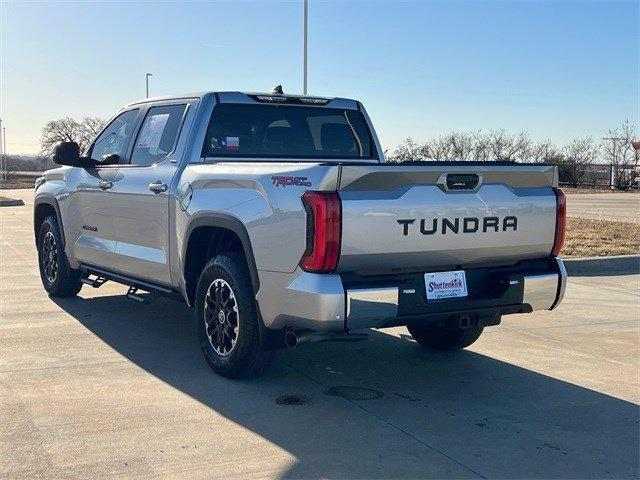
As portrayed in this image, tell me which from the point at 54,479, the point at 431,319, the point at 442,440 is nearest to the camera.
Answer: the point at 54,479

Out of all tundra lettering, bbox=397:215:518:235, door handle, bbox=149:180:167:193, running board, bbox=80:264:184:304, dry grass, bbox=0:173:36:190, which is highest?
door handle, bbox=149:180:167:193

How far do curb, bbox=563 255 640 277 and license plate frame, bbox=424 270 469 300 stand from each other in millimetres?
6309

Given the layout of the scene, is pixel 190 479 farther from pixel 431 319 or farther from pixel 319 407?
pixel 431 319

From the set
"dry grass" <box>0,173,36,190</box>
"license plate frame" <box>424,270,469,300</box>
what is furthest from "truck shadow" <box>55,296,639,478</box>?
"dry grass" <box>0,173,36,190</box>

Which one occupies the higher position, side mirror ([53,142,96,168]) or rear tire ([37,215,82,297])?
side mirror ([53,142,96,168])

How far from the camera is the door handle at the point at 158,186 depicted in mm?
5914

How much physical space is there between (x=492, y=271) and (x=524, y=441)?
118 centimetres

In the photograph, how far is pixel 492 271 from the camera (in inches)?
199

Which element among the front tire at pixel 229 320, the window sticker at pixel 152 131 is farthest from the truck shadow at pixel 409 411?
the window sticker at pixel 152 131

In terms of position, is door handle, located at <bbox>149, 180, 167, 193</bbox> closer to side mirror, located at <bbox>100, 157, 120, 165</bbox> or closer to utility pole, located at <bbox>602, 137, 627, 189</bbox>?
side mirror, located at <bbox>100, 157, 120, 165</bbox>

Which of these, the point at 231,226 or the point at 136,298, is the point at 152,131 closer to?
the point at 136,298

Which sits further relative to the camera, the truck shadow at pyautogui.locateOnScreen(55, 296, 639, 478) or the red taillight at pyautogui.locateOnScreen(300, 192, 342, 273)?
the red taillight at pyautogui.locateOnScreen(300, 192, 342, 273)

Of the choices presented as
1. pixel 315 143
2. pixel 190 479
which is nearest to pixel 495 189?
pixel 315 143

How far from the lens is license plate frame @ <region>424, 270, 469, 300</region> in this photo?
474 cm
